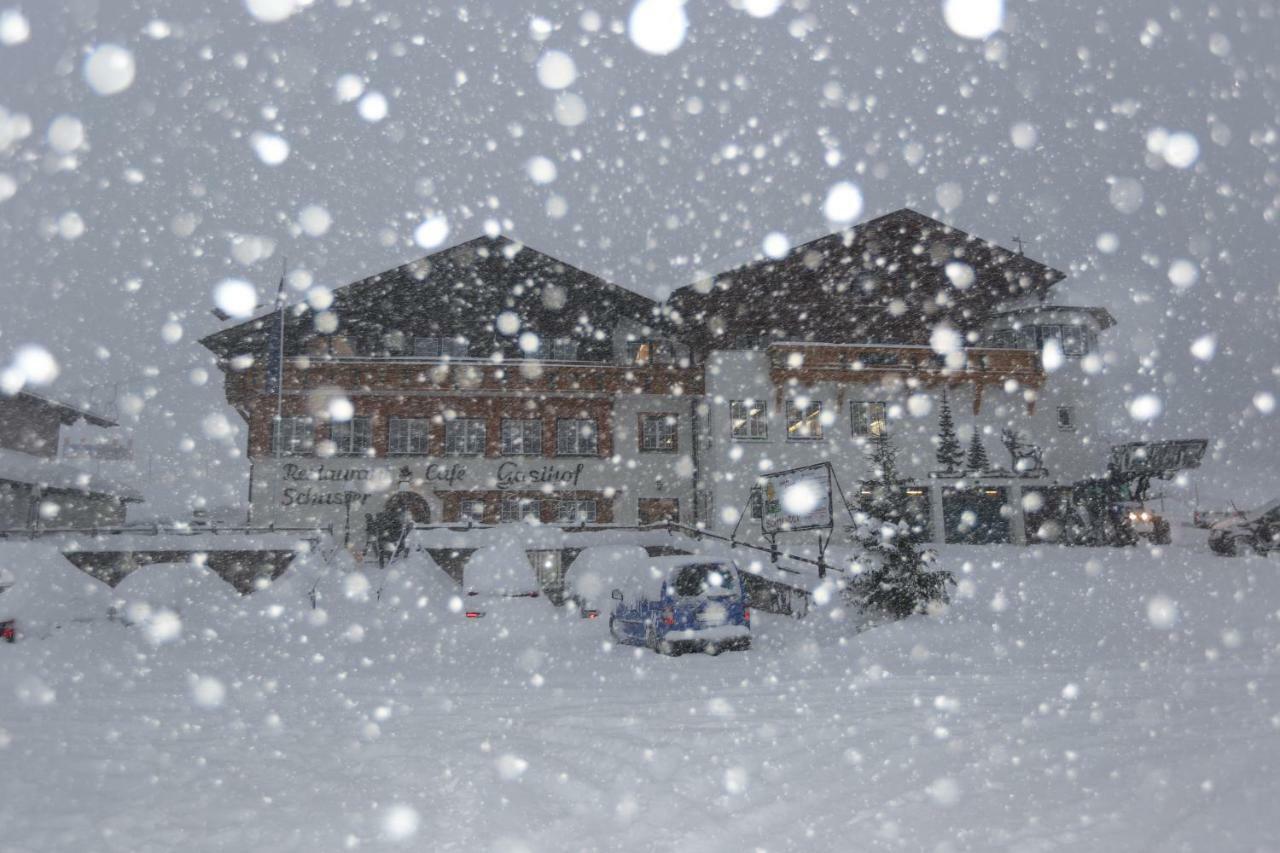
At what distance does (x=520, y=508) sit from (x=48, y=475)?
17410 mm

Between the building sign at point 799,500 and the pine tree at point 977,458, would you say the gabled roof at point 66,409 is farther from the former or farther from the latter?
the pine tree at point 977,458

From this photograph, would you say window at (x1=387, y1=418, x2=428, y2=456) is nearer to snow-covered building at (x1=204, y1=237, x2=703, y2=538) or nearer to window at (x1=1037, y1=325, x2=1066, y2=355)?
snow-covered building at (x1=204, y1=237, x2=703, y2=538)

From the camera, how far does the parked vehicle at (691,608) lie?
43.6 feet

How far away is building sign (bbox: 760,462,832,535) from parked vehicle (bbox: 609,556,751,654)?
8033 millimetres

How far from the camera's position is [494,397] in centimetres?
3189

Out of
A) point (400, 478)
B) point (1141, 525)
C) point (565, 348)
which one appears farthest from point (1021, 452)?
point (400, 478)

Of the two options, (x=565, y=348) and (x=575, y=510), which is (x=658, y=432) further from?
(x=565, y=348)

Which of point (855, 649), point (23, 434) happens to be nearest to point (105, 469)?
point (23, 434)

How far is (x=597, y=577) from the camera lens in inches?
683

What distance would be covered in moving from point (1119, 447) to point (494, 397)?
22.5 meters

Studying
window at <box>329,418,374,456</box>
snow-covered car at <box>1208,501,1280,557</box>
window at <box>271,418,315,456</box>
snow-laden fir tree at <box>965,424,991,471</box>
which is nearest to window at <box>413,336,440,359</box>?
window at <box>329,418,374,456</box>

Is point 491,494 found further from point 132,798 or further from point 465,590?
point 132,798

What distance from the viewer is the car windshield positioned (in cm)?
1356

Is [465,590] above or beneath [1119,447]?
beneath
